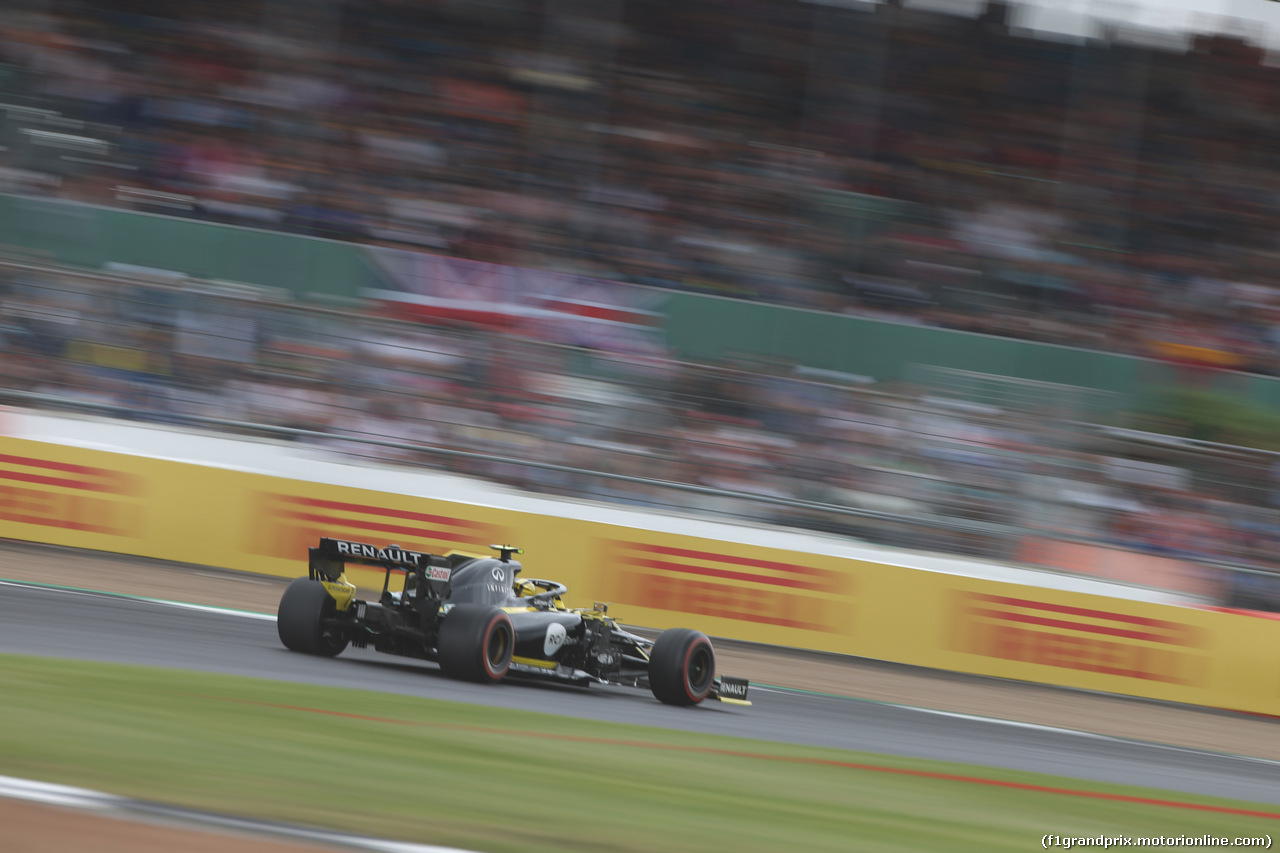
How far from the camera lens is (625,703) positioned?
7941 millimetres

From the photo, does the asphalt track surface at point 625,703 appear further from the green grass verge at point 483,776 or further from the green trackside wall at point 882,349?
the green trackside wall at point 882,349

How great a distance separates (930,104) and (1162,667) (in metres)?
7.58

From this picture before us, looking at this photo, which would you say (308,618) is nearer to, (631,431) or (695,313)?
(631,431)

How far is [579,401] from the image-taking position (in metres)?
11.8

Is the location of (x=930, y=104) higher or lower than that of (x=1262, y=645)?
higher

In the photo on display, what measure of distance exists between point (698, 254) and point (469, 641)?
7.26 meters

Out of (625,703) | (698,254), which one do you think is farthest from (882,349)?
(625,703)

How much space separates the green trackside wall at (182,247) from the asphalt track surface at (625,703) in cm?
369

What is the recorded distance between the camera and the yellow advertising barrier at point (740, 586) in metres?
11.1

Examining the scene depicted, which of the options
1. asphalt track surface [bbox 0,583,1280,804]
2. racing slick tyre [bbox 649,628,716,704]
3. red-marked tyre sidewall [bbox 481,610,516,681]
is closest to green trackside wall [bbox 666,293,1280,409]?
asphalt track surface [bbox 0,583,1280,804]

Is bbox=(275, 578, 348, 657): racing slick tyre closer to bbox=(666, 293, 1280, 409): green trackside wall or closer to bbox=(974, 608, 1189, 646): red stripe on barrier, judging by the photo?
bbox=(666, 293, 1280, 409): green trackside wall

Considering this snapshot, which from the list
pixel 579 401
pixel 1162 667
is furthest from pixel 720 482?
pixel 1162 667

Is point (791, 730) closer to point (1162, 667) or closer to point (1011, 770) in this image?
point (1011, 770)

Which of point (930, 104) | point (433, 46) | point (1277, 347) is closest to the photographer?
point (1277, 347)
